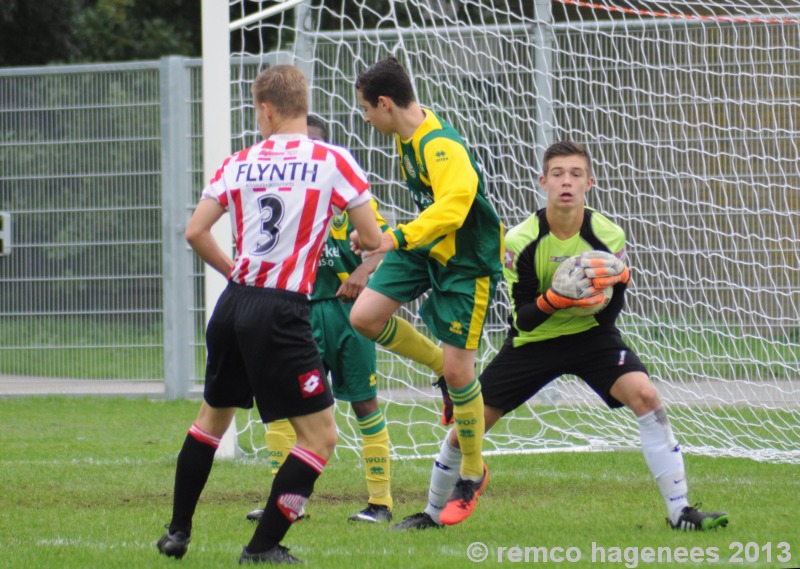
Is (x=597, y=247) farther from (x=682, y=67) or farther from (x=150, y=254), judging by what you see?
(x=150, y=254)

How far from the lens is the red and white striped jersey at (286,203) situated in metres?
4.67

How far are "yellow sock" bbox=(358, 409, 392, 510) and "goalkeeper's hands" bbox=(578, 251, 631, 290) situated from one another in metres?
1.49

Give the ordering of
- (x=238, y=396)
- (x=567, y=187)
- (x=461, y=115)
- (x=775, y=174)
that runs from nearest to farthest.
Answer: (x=238, y=396) < (x=567, y=187) < (x=775, y=174) < (x=461, y=115)

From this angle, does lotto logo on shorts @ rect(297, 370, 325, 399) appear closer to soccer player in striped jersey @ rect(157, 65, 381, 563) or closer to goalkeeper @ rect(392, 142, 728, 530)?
soccer player in striped jersey @ rect(157, 65, 381, 563)

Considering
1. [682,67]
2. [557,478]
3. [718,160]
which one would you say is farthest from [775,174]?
[557,478]

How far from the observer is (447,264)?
5.68 m

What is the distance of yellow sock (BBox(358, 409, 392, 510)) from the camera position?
5988 mm

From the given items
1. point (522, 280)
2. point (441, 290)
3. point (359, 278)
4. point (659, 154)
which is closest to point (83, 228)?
point (659, 154)

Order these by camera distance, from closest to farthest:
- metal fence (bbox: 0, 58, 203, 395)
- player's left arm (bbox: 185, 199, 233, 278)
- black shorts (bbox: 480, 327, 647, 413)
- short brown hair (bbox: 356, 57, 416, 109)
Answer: player's left arm (bbox: 185, 199, 233, 278) < black shorts (bbox: 480, 327, 647, 413) < short brown hair (bbox: 356, 57, 416, 109) < metal fence (bbox: 0, 58, 203, 395)

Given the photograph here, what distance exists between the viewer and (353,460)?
26.6 ft

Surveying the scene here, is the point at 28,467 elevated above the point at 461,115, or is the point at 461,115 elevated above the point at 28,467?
the point at 461,115

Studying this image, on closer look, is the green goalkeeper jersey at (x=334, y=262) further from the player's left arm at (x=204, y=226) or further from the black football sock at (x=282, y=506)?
the black football sock at (x=282, y=506)

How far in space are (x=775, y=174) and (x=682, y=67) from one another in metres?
1.03

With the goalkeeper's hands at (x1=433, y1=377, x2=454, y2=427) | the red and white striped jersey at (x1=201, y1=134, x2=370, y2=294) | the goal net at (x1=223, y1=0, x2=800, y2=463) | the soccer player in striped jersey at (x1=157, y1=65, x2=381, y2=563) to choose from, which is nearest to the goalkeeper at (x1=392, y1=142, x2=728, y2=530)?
the goalkeeper's hands at (x1=433, y1=377, x2=454, y2=427)
